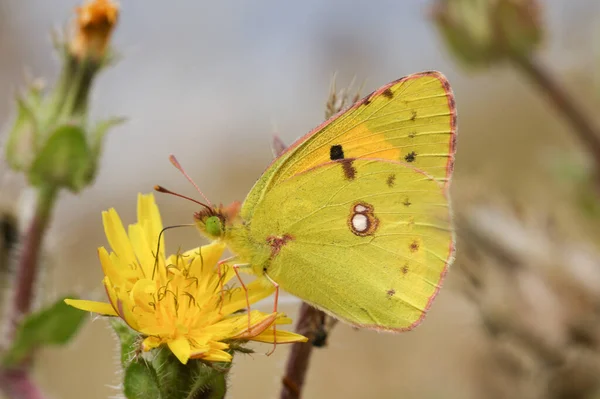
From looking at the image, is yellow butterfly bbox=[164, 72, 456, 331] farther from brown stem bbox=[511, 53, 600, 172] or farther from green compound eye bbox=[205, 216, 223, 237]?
brown stem bbox=[511, 53, 600, 172]

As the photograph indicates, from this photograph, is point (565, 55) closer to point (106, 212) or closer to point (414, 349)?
point (414, 349)

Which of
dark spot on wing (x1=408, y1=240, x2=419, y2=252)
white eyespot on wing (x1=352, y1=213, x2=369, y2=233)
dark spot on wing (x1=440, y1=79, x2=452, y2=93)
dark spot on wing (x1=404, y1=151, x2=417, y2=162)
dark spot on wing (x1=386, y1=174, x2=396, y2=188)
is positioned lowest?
dark spot on wing (x1=408, y1=240, x2=419, y2=252)

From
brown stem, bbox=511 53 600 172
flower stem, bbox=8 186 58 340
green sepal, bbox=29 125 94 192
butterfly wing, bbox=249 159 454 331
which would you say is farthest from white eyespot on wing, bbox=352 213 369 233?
brown stem, bbox=511 53 600 172

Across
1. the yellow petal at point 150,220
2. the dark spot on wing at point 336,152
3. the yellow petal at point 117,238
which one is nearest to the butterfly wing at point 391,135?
the dark spot on wing at point 336,152

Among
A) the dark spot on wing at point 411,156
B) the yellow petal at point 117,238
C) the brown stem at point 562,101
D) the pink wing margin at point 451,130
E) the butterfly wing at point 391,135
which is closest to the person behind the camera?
the yellow petal at point 117,238

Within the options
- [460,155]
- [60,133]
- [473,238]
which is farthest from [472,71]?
[460,155]

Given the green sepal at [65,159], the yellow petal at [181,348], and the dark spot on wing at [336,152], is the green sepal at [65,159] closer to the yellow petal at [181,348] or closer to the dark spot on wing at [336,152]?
the dark spot on wing at [336,152]

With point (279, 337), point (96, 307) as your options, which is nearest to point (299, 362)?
point (279, 337)
